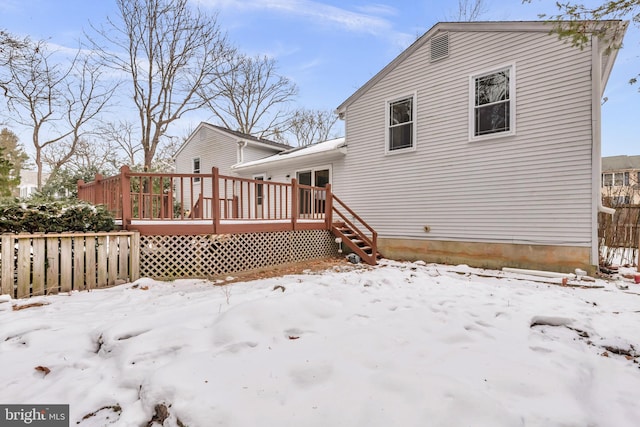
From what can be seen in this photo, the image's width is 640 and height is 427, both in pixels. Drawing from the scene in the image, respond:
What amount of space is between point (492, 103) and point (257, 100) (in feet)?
63.6

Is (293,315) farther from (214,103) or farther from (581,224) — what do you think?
(214,103)

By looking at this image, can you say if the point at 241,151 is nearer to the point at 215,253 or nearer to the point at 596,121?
the point at 215,253

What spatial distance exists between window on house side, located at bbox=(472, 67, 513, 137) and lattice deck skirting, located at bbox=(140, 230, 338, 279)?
5.09m

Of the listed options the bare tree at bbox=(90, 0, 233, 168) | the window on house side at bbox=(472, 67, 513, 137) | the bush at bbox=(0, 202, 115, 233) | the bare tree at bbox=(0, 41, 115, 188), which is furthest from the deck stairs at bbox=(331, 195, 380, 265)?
the bare tree at bbox=(0, 41, 115, 188)

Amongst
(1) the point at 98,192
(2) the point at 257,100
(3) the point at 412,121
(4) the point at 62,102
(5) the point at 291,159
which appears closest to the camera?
(1) the point at 98,192

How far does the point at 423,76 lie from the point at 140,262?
26.2 ft

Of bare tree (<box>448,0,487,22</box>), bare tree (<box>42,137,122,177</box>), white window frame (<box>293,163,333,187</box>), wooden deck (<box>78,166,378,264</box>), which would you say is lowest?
wooden deck (<box>78,166,378,264</box>)

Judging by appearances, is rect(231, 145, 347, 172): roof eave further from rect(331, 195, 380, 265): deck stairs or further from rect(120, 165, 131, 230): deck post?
rect(120, 165, 131, 230): deck post

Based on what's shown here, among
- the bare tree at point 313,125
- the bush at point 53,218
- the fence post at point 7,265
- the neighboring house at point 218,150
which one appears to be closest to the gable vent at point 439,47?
the bush at point 53,218

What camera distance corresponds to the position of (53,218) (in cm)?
465

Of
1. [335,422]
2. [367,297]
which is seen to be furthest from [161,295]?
[335,422]

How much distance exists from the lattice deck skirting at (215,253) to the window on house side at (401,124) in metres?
3.66

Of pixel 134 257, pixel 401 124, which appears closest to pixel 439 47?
pixel 401 124

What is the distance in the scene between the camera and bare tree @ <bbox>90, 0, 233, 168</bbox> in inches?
574
